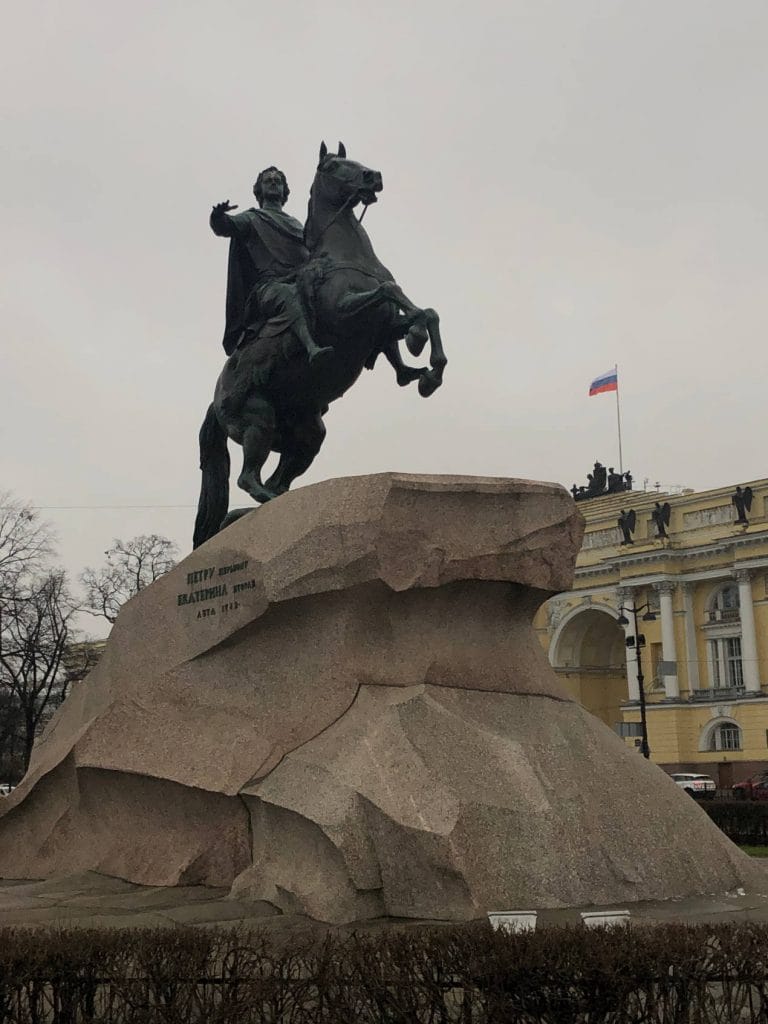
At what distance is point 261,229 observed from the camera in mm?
10445

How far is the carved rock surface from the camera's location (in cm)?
663

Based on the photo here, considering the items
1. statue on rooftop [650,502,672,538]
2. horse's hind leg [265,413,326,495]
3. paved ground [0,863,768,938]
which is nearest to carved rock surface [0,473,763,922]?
paved ground [0,863,768,938]

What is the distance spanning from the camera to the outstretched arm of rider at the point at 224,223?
10422 millimetres

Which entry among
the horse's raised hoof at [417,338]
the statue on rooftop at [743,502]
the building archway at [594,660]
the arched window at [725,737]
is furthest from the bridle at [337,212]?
the building archway at [594,660]

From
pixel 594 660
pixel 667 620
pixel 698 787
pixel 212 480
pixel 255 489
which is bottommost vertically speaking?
pixel 698 787

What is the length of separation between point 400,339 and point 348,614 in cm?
266

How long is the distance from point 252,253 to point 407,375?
2063 millimetres

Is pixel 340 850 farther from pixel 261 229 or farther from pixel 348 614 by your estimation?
pixel 261 229

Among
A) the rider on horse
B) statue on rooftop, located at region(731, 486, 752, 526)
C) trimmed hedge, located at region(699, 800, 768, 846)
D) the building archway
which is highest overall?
statue on rooftop, located at region(731, 486, 752, 526)

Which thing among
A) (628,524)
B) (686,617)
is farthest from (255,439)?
(686,617)

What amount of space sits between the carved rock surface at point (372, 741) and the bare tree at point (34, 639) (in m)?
24.3

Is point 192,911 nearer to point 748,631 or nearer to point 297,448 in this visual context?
point 297,448

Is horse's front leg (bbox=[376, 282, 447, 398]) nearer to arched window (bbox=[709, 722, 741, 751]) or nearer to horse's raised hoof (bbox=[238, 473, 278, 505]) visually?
horse's raised hoof (bbox=[238, 473, 278, 505])

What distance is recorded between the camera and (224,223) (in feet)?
34.2
